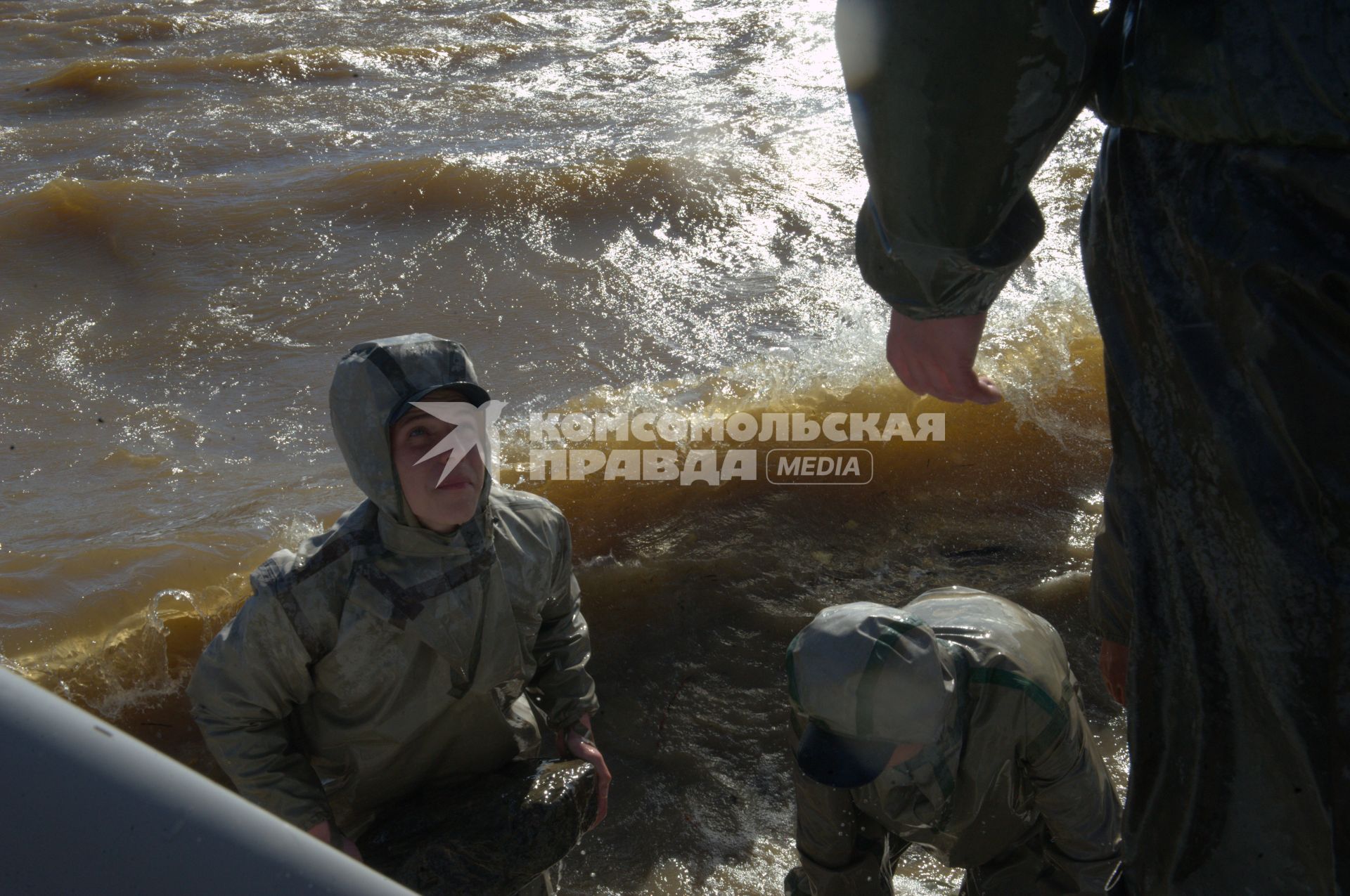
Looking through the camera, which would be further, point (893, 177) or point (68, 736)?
point (893, 177)

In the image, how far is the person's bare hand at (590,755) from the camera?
9.51 feet

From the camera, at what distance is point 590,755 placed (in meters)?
2.93

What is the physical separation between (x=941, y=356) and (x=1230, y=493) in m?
0.42

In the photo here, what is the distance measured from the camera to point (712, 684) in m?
4.08

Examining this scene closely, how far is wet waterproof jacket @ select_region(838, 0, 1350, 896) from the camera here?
43.9 inches

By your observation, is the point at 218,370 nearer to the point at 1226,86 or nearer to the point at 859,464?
the point at 859,464

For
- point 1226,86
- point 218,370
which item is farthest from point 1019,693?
point 218,370

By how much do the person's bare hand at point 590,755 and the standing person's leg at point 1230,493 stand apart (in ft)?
5.68

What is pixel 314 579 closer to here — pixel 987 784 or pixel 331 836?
pixel 331 836

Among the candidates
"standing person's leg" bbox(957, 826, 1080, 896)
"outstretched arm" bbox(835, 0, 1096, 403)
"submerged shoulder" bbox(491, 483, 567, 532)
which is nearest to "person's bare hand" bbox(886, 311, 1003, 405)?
"outstretched arm" bbox(835, 0, 1096, 403)

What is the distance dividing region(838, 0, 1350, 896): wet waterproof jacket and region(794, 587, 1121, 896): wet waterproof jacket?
4.16 feet

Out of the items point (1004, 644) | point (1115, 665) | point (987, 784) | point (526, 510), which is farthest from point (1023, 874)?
point (526, 510)

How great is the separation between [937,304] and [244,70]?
10816 mm

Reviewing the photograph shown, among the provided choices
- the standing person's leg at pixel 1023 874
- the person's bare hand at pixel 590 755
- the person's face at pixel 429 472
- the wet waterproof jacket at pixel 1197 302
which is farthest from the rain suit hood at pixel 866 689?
the wet waterproof jacket at pixel 1197 302
